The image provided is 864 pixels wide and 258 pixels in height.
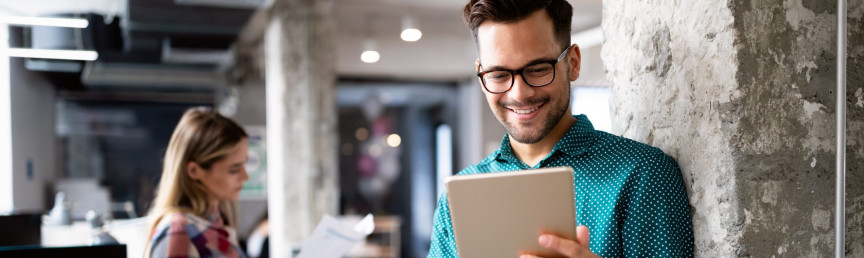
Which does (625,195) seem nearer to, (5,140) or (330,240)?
(330,240)

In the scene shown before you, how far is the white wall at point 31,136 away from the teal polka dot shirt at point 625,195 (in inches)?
317

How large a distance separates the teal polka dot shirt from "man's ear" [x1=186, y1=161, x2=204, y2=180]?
1457 mm

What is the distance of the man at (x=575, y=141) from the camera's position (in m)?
1.31

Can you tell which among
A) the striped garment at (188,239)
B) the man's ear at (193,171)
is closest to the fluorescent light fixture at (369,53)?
the man's ear at (193,171)

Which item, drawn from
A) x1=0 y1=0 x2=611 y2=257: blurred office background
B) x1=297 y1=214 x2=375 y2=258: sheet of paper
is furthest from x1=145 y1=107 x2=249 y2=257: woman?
x1=0 y1=0 x2=611 y2=257: blurred office background

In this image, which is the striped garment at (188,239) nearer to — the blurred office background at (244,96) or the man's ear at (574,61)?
the man's ear at (574,61)

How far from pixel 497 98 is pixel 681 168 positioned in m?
0.40

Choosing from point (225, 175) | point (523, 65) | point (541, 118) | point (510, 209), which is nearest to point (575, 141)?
point (541, 118)

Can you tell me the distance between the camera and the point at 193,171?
248 cm

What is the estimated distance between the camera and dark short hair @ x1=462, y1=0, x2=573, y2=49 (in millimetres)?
1354

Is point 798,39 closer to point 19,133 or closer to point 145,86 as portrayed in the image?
point 19,133

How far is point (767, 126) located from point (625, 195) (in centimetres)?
28

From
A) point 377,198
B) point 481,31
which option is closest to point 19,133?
point 377,198

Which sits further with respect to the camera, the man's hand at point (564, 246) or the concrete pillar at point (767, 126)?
the concrete pillar at point (767, 126)
